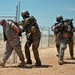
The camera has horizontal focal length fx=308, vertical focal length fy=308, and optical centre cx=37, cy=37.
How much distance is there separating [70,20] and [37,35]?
2.89 meters

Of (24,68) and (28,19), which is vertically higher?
(28,19)

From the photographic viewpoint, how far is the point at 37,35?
1055 centimetres

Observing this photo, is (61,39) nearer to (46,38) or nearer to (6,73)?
(6,73)

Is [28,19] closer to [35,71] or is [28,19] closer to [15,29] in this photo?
[15,29]

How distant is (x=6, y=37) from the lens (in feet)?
33.3

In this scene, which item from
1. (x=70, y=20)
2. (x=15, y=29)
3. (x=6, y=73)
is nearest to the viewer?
(x=6, y=73)

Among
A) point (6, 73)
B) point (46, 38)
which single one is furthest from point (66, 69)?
point (46, 38)

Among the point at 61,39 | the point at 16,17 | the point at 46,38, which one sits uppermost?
the point at 16,17

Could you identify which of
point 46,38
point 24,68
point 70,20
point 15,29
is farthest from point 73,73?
point 46,38

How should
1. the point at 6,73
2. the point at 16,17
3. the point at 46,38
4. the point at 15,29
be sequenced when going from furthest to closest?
1. the point at 46,38
2. the point at 16,17
3. the point at 15,29
4. the point at 6,73

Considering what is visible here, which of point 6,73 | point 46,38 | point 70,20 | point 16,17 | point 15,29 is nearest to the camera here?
point 6,73

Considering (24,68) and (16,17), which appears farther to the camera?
(16,17)

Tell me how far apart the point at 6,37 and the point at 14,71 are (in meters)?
1.37

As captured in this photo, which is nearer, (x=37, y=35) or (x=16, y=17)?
(x=37, y=35)
